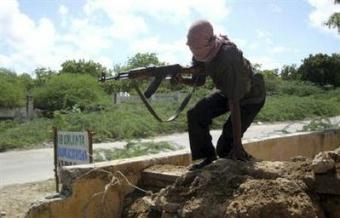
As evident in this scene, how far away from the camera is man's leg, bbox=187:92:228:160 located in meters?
4.69

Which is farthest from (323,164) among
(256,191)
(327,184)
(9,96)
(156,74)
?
(9,96)

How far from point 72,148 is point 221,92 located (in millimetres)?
3505

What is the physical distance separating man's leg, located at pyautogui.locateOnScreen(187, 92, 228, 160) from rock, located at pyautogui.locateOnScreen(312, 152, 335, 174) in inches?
45.1

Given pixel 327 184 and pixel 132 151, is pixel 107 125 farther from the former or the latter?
pixel 327 184

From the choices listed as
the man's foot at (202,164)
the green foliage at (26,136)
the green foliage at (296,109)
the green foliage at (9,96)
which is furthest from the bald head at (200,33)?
the green foliage at (9,96)

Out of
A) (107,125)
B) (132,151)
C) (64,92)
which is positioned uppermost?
(64,92)

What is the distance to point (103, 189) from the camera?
457 cm

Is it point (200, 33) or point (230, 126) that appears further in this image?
point (230, 126)

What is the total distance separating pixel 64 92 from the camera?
27.8 m

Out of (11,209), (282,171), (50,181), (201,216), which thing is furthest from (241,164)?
(50,181)

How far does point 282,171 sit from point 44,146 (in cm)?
1456

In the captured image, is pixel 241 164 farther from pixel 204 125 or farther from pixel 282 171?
pixel 204 125

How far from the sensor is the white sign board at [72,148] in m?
7.20

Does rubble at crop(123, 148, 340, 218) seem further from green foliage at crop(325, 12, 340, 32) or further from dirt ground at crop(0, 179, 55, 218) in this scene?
green foliage at crop(325, 12, 340, 32)
